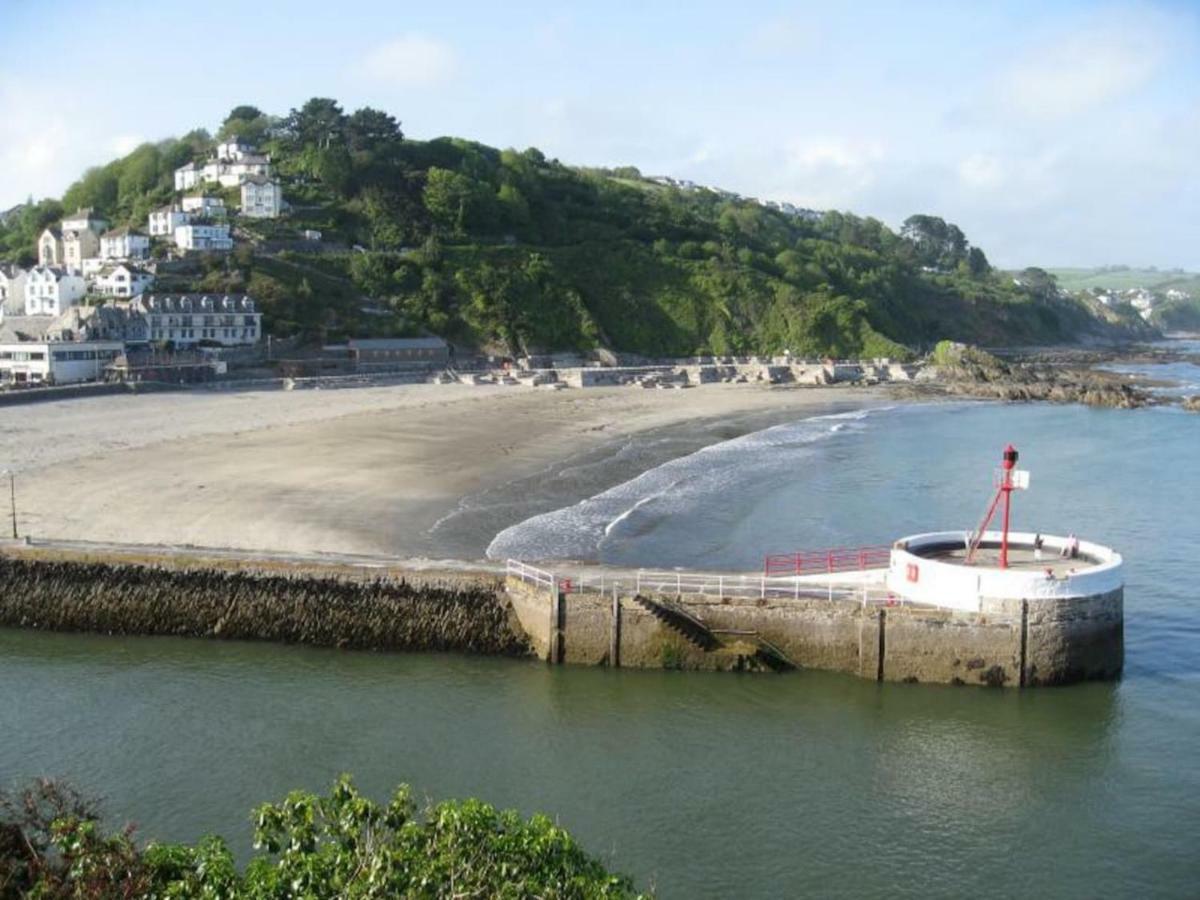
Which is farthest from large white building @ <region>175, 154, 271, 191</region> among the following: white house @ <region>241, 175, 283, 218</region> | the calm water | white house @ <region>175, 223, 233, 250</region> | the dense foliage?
the dense foliage

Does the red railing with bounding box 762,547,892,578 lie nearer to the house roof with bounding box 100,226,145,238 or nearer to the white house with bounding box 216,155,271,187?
the house roof with bounding box 100,226,145,238

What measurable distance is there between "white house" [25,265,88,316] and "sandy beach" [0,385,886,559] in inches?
840

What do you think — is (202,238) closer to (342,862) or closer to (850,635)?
(850,635)

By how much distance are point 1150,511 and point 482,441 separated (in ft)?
98.4

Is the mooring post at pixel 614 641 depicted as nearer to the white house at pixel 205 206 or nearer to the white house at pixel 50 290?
the white house at pixel 50 290

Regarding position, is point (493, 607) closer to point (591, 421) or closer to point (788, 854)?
point (788, 854)

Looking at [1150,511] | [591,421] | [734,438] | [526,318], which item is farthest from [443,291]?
[1150,511]

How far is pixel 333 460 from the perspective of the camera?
47344mm

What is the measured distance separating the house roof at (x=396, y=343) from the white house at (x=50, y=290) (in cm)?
1974

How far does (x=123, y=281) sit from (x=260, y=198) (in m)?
23.5

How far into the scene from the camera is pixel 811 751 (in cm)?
2247

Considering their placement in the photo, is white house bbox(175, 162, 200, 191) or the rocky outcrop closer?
the rocky outcrop

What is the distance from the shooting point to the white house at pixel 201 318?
253 feet

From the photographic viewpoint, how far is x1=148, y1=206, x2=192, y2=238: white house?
94312mm
